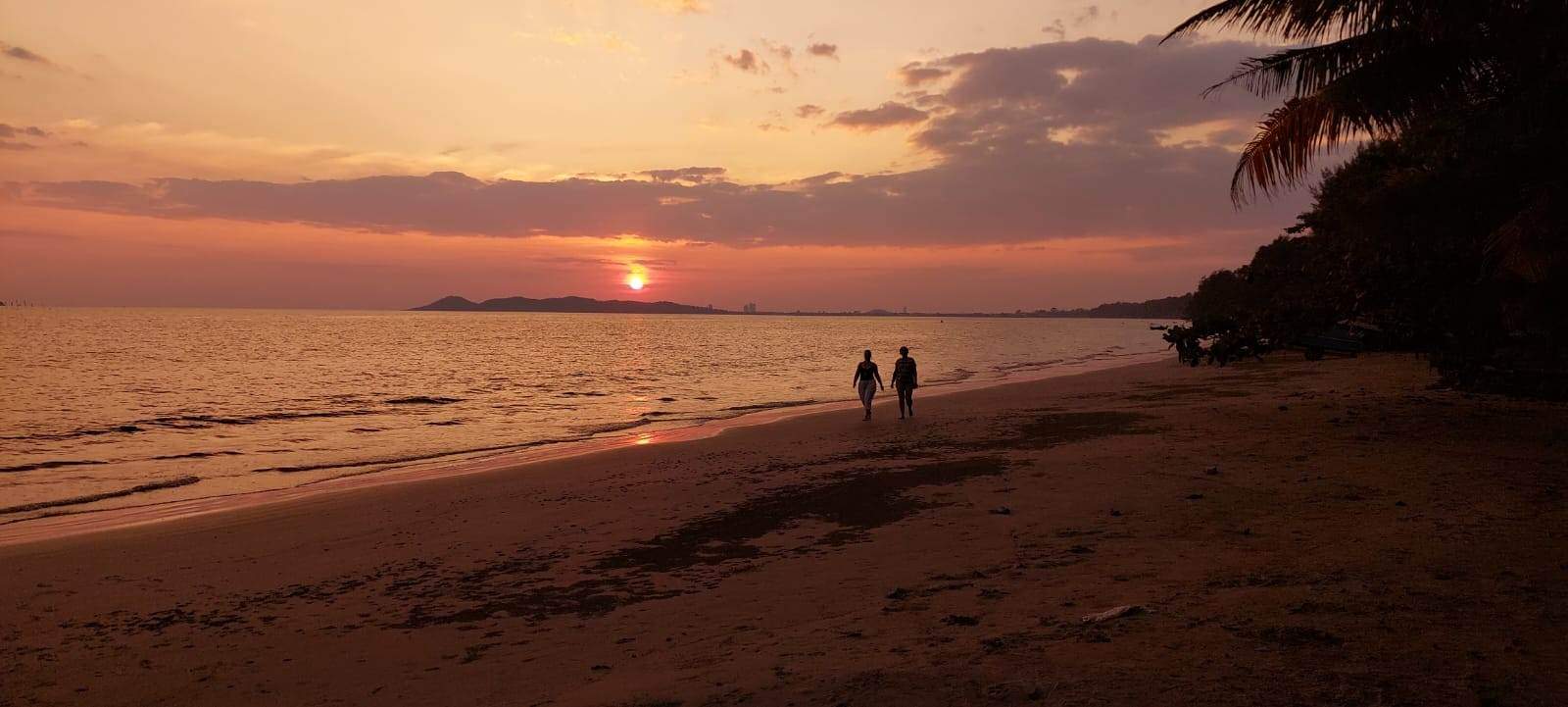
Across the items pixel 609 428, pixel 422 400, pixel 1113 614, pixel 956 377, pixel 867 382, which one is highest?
pixel 867 382

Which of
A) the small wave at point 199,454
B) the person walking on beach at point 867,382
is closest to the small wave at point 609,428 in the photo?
the person walking on beach at point 867,382

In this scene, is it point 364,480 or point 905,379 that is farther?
point 905,379

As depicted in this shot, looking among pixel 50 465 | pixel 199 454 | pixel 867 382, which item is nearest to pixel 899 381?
pixel 867 382

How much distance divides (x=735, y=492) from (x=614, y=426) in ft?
46.2

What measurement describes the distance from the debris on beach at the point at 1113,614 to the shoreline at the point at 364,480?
13.1m

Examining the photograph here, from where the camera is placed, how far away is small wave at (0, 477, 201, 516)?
47.2 ft

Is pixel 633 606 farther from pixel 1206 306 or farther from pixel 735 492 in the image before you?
pixel 1206 306

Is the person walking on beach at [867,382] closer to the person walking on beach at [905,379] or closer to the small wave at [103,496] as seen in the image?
the person walking on beach at [905,379]

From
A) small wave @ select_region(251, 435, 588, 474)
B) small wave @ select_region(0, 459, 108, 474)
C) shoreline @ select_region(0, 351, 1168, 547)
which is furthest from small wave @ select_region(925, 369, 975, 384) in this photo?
small wave @ select_region(0, 459, 108, 474)

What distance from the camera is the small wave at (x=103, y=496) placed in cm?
1438

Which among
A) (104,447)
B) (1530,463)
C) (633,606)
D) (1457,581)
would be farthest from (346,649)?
(104,447)

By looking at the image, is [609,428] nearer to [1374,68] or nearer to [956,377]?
[1374,68]

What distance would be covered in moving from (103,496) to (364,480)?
4202 millimetres

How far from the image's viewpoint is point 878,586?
287 inches
